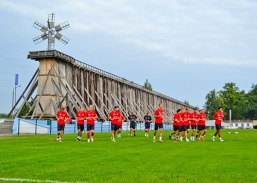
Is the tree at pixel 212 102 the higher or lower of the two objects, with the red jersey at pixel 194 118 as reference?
higher

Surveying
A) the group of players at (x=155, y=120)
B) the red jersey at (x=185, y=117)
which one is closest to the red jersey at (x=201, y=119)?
the group of players at (x=155, y=120)

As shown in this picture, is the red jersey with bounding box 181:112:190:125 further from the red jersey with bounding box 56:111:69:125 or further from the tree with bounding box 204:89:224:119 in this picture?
the tree with bounding box 204:89:224:119

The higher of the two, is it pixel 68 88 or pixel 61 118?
pixel 68 88

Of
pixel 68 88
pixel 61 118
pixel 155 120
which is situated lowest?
pixel 155 120

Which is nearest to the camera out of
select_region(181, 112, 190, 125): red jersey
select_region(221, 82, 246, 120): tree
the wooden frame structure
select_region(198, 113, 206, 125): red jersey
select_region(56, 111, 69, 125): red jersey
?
select_region(56, 111, 69, 125): red jersey

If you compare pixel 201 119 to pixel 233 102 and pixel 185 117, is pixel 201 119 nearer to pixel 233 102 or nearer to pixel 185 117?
pixel 185 117

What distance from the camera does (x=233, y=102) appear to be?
15062cm

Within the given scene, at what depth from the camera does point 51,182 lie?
804 centimetres

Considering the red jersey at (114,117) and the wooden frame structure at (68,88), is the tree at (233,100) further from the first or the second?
the red jersey at (114,117)

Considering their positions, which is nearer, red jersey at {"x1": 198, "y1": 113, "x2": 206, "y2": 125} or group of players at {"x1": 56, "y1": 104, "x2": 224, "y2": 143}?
group of players at {"x1": 56, "y1": 104, "x2": 224, "y2": 143}

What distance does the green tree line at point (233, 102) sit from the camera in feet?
490

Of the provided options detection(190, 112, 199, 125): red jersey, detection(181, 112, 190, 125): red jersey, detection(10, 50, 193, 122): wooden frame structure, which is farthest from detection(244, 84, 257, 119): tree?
detection(181, 112, 190, 125): red jersey

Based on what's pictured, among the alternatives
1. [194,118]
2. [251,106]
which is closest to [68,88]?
[194,118]

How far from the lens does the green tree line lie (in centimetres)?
14938
